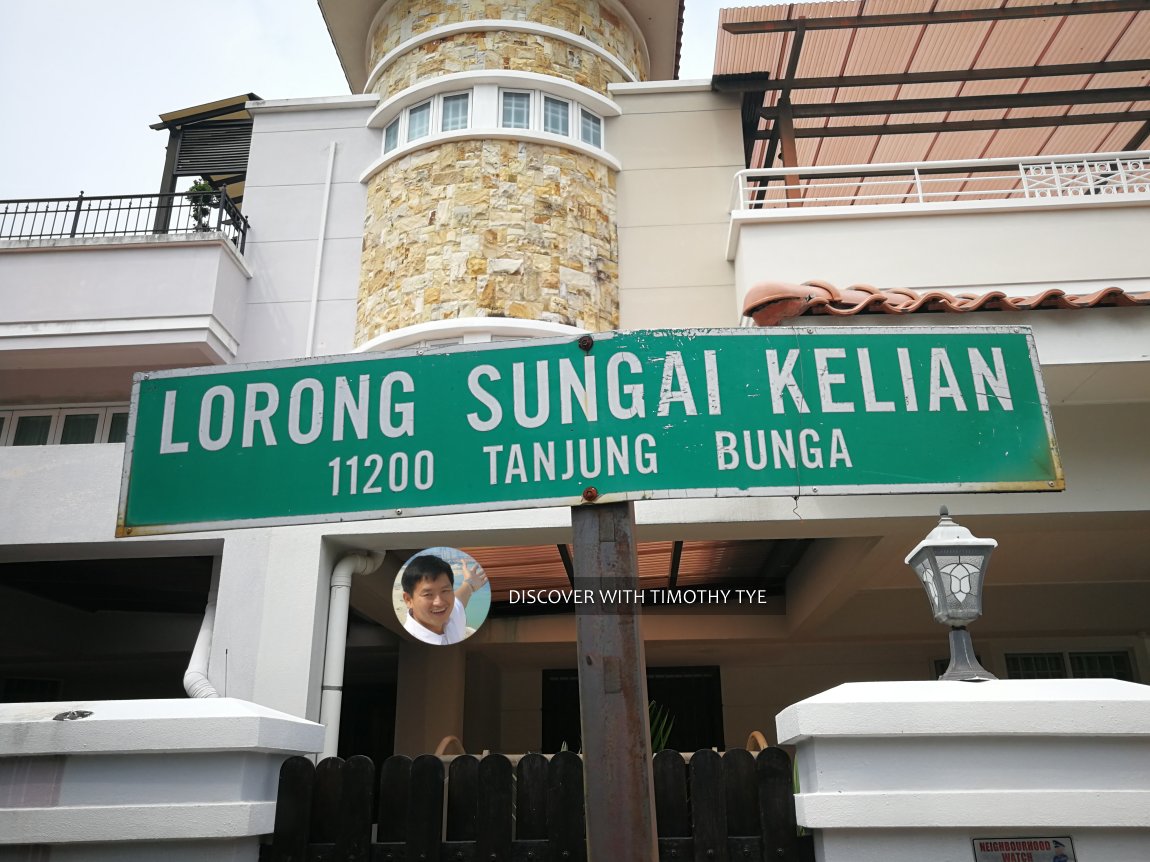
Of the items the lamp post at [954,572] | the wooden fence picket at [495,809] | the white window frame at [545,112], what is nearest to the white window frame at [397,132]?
the white window frame at [545,112]

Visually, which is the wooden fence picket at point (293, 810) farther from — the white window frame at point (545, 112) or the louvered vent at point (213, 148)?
the louvered vent at point (213, 148)

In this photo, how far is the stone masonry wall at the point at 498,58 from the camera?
30.9 ft

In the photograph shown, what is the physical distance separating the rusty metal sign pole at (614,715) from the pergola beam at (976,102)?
9.53 m

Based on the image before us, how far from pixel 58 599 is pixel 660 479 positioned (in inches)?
426

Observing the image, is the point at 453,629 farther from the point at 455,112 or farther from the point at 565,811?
the point at 455,112

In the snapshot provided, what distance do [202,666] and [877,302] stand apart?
565cm

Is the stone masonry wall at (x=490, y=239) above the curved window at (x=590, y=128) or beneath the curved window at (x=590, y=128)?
beneath

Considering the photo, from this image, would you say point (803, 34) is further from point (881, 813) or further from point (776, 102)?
point (881, 813)

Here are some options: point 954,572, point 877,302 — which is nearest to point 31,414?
point 877,302

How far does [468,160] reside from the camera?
898 centimetres

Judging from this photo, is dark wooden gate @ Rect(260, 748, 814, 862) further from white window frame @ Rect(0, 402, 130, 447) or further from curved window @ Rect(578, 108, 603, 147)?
curved window @ Rect(578, 108, 603, 147)

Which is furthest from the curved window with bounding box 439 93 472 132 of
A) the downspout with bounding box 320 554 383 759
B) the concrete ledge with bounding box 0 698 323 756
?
the concrete ledge with bounding box 0 698 323 756

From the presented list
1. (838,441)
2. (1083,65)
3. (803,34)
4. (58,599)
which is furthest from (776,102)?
(58,599)

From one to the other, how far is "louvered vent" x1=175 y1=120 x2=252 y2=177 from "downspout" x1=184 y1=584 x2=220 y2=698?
23.1 feet
